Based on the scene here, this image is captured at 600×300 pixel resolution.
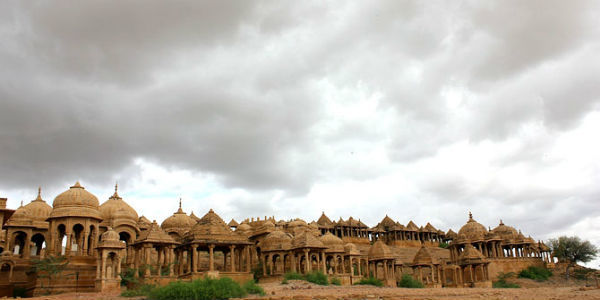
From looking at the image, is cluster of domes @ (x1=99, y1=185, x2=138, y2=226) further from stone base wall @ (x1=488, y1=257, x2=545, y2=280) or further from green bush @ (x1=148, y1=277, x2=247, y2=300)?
stone base wall @ (x1=488, y1=257, x2=545, y2=280)

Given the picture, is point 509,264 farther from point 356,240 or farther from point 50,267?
point 50,267

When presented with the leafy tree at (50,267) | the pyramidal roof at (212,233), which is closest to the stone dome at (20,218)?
the leafy tree at (50,267)

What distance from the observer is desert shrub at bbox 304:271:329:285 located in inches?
1484

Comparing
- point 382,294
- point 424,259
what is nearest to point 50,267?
point 382,294

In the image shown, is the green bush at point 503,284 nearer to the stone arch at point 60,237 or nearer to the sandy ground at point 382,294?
the sandy ground at point 382,294

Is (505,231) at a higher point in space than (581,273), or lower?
higher

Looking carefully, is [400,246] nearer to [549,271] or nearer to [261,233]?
[549,271]

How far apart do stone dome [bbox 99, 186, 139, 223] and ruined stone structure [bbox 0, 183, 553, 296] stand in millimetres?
96

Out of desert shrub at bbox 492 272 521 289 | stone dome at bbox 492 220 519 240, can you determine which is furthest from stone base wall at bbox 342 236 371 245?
desert shrub at bbox 492 272 521 289

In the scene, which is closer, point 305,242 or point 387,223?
point 305,242

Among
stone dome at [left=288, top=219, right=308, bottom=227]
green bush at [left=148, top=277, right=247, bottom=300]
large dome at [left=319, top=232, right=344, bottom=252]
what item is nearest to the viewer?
green bush at [left=148, top=277, right=247, bottom=300]

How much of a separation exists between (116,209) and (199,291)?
2671cm

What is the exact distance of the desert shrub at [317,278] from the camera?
37.7 metres

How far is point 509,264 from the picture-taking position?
192ft
